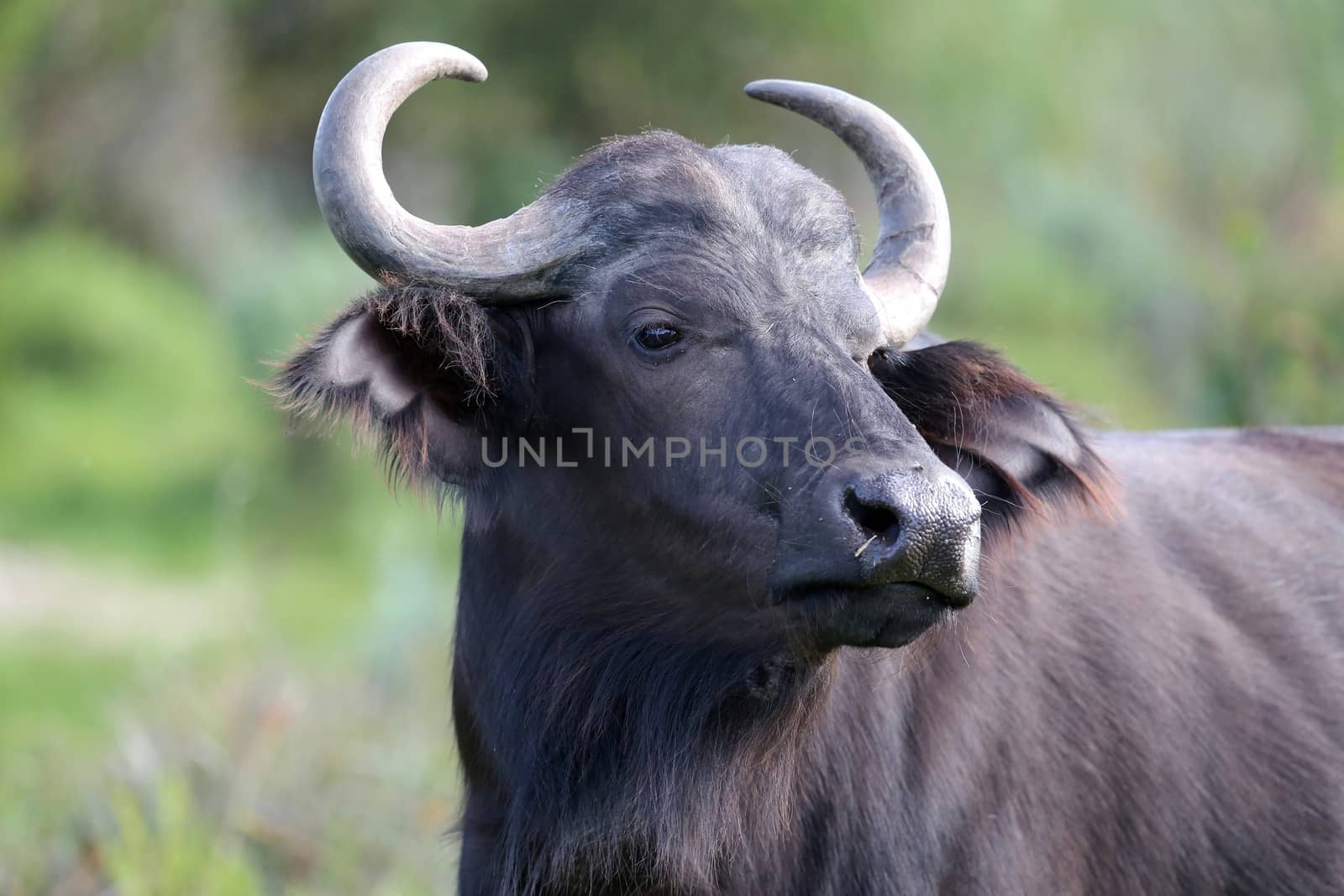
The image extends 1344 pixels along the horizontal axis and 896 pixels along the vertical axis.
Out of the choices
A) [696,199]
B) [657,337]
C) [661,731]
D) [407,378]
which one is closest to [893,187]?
[696,199]

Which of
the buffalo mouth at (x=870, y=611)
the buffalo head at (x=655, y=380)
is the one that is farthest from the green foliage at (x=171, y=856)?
the buffalo mouth at (x=870, y=611)

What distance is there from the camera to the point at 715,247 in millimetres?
3441

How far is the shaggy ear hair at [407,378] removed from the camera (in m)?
3.33

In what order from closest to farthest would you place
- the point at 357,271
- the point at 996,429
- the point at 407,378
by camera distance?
the point at 407,378, the point at 996,429, the point at 357,271

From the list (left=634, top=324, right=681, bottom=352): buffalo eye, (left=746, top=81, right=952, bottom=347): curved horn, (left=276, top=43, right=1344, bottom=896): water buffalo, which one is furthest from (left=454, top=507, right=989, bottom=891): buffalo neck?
(left=746, top=81, right=952, bottom=347): curved horn

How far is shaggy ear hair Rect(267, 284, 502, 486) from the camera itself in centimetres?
333

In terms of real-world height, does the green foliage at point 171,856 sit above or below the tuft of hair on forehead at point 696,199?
below

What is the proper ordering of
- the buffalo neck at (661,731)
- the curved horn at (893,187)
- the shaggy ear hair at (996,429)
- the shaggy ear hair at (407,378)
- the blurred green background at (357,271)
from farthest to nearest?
the blurred green background at (357,271), the curved horn at (893,187), the shaggy ear hair at (996,429), the buffalo neck at (661,731), the shaggy ear hair at (407,378)

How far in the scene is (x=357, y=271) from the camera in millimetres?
13367

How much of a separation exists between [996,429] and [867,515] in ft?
3.06

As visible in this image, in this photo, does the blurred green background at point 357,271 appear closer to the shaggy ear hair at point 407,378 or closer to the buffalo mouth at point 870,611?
the shaggy ear hair at point 407,378

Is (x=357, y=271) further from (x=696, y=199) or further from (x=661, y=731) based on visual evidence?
(x=661, y=731)

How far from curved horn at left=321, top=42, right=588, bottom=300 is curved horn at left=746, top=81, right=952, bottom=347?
2.96ft

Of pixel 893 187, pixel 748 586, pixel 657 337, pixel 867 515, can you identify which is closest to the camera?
pixel 867 515
